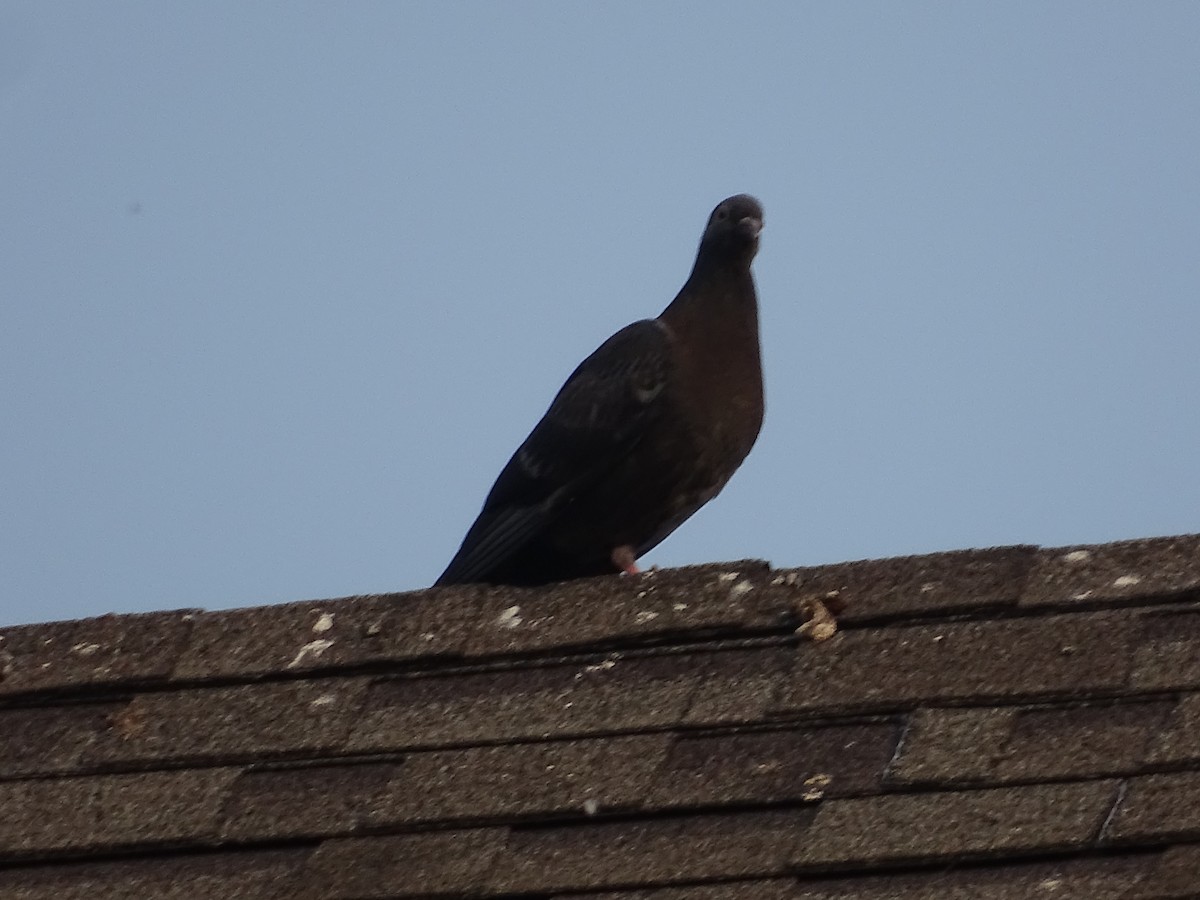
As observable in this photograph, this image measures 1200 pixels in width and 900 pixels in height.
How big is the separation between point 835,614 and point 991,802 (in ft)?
1.95

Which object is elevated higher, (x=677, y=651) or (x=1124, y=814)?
(x=677, y=651)

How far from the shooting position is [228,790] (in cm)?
303

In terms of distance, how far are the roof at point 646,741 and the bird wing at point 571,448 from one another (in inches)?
46.1

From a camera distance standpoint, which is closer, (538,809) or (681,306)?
(538,809)

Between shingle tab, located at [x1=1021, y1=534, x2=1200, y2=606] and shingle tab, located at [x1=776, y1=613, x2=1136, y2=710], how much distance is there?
0.21 ft

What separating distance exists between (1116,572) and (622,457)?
190cm

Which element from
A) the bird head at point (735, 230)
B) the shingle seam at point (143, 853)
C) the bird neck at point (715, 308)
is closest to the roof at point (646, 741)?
the shingle seam at point (143, 853)

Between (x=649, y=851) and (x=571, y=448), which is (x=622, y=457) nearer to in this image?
(x=571, y=448)

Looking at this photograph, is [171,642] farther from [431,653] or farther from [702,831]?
[702,831]

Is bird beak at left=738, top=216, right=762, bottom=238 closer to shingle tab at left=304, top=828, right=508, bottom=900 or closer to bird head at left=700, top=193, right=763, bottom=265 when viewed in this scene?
bird head at left=700, top=193, right=763, bottom=265

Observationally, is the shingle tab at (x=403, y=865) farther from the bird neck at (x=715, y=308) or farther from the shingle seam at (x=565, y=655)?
the bird neck at (x=715, y=308)

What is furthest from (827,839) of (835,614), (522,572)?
(522,572)

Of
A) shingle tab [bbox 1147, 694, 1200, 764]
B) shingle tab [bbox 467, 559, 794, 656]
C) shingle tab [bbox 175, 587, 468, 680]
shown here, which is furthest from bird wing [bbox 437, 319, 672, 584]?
shingle tab [bbox 1147, 694, 1200, 764]

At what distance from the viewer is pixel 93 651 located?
3.52 m
